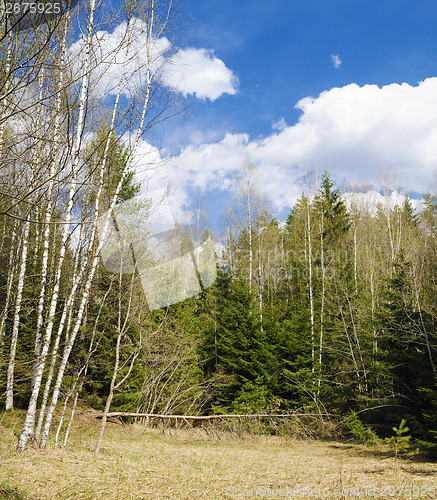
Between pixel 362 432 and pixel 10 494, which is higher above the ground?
pixel 10 494

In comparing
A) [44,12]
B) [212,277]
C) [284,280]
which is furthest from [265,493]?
[284,280]

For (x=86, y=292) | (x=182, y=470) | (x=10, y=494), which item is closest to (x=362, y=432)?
(x=182, y=470)

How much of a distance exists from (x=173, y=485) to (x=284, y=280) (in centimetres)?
1758

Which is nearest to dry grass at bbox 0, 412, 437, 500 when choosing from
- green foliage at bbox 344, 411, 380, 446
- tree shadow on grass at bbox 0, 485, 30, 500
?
tree shadow on grass at bbox 0, 485, 30, 500

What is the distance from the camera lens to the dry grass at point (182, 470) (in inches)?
190

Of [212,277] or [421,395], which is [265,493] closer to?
[421,395]

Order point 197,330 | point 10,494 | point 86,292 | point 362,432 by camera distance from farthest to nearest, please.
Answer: point 197,330, point 362,432, point 86,292, point 10,494

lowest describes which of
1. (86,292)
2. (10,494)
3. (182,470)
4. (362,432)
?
(362,432)

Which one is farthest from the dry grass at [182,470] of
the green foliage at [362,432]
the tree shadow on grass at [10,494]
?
the green foliage at [362,432]

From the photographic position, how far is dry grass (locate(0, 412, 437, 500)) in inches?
190

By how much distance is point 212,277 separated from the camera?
20.6 m

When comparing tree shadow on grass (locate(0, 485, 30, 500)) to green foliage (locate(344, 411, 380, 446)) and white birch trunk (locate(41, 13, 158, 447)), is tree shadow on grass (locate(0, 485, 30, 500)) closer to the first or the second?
white birch trunk (locate(41, 13, 158, 447))

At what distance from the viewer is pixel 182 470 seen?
650 centimetres

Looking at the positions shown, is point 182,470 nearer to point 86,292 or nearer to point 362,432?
point 86,292
